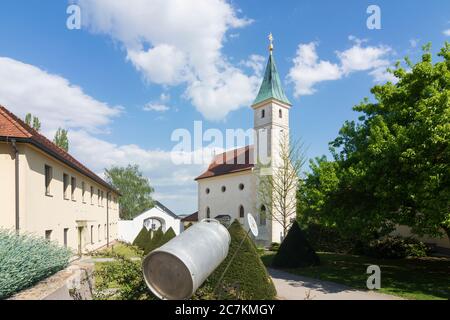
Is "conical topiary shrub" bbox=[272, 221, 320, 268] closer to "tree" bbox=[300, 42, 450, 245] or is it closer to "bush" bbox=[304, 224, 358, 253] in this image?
"tree" bbox=[300, 42, 450, 245]

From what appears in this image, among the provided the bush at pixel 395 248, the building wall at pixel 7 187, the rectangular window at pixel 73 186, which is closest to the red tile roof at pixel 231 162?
the bush at pixel 395 248

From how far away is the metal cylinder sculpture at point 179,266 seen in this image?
14.0ft

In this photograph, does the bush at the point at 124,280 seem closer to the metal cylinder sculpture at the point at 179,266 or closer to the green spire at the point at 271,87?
the metal cylinder sculpture at the point at 179,266

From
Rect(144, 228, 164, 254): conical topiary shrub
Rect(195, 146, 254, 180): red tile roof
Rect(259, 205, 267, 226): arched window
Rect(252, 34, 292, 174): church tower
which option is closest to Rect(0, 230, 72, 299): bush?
Rect(144, 228, 164, 254): conical topiary shrub

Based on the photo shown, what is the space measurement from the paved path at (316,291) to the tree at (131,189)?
61.3m

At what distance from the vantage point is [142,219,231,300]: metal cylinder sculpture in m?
4.26

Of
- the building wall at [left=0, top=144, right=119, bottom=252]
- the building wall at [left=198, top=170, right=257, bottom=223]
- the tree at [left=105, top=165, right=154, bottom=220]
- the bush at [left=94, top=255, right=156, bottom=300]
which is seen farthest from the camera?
the tree at [left=105, top=165, right=154, bottom=220]

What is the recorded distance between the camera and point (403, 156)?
1091cm

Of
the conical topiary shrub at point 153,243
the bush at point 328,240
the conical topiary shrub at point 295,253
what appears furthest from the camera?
the bush at point 328,240

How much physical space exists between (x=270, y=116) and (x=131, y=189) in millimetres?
43358

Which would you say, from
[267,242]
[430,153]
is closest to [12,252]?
[430,153]

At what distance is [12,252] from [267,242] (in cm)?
3533

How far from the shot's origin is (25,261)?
18.2ft
